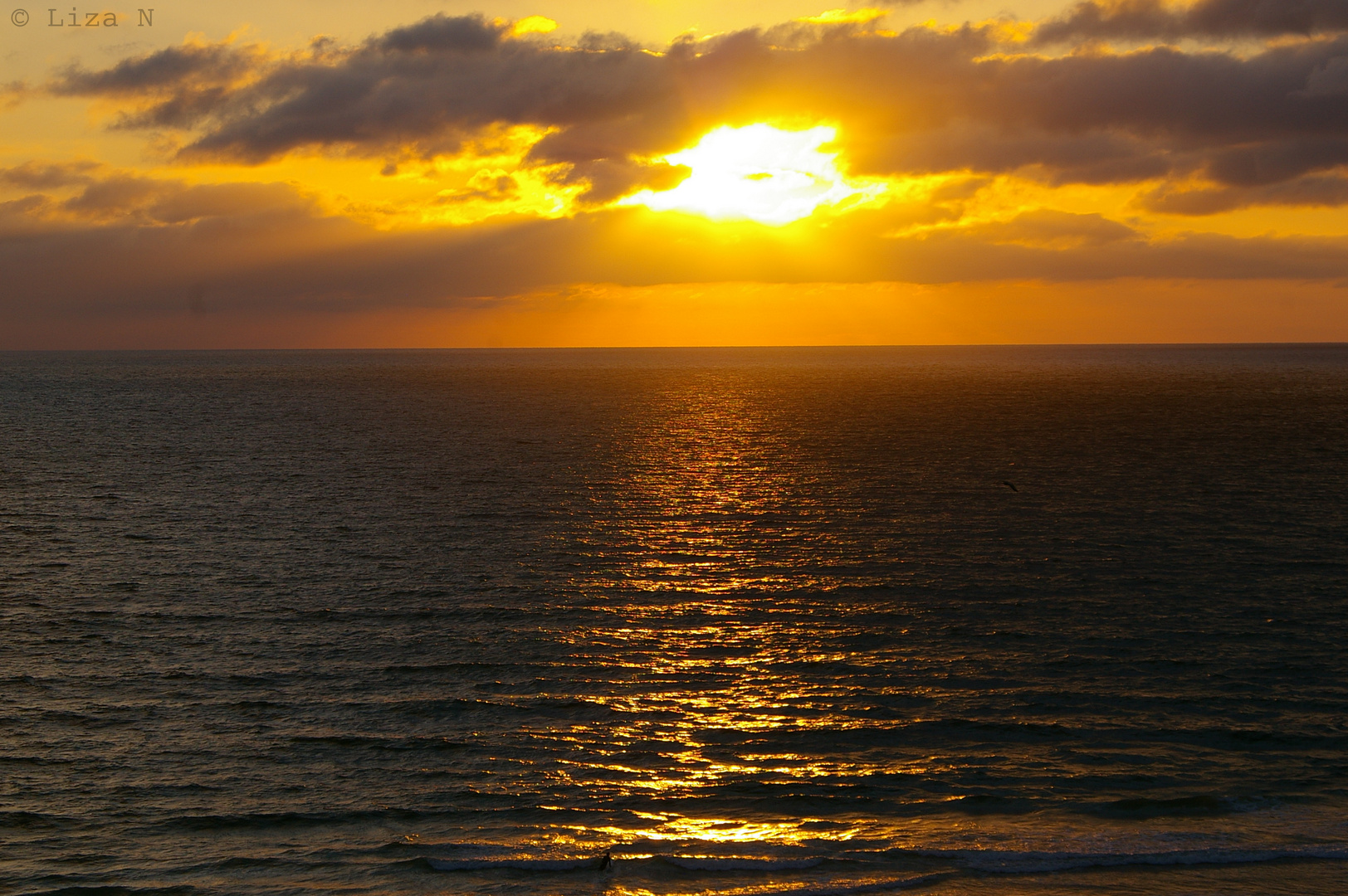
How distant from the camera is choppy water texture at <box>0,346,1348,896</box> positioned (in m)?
21.3

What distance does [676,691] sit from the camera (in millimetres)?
30875

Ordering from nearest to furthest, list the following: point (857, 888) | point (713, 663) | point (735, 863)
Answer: point (857, 888) → point (735, 863) → point (713, 663)

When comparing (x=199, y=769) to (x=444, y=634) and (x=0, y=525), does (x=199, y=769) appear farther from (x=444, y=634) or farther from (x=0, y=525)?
(x=0, y=525)

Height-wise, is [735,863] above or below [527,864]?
above

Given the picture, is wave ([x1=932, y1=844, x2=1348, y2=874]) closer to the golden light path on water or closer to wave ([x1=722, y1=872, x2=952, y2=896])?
wave ([x1=722, y1=872, x2=952, y2=896])

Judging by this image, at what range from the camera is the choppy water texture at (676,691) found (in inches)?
840

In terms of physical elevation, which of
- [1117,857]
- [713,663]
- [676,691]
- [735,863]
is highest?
[713,663]

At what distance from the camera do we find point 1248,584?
41.7 m

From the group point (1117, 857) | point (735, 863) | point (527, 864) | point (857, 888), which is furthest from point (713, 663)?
point (1117, 857)

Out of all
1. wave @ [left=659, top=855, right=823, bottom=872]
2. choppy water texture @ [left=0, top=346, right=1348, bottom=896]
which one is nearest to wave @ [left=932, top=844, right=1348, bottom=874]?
choppy water texture @ [left=0, top=346, right=1348, bottom=896]

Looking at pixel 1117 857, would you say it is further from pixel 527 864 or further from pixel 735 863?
pixel 527 864

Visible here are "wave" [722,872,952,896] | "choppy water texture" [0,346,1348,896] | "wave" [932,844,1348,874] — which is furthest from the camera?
"choppy water texture" [0,346,1348,896]

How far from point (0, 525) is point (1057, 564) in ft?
186

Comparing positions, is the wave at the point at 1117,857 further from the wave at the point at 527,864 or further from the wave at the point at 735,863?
the wave at the point at 527,864
